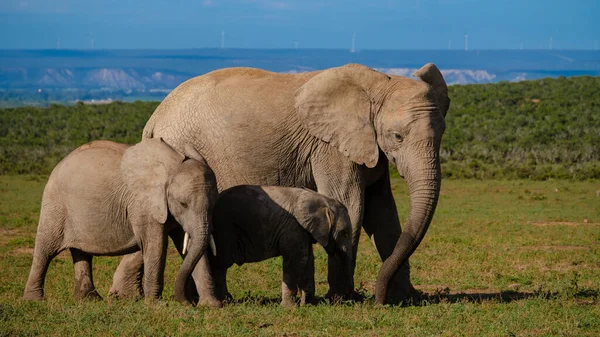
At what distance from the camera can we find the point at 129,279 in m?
10.9

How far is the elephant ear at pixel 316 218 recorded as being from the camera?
10.0m

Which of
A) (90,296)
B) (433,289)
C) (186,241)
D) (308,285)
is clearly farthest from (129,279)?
(433,289)

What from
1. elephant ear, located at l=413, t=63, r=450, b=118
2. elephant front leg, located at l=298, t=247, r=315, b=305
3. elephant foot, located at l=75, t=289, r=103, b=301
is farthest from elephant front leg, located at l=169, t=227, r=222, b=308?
elephant ear, located at l=413, t=63, r=450, b=118

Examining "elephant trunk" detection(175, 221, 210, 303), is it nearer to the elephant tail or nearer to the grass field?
the grass field

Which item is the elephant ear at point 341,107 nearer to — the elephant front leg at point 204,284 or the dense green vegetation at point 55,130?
the elephant front leg at point 204,284

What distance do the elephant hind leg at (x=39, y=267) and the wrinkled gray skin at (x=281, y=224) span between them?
1673 millimetres

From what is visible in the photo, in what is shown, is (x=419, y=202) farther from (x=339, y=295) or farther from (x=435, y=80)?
(x=435, y=80)

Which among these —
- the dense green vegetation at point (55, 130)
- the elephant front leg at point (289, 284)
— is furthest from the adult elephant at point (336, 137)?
the dense green vegetation at point (55, 130)

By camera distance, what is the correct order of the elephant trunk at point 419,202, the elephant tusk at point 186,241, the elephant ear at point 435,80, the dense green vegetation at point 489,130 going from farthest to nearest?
the dense green vegetation at point 489,130, the elephant ear at point 435,80, the elephant trunk at point 419,202, the elephant tusk at point 186,241

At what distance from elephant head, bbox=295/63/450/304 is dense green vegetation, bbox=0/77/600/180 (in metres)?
19.0

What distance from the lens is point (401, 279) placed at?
36.5 feet

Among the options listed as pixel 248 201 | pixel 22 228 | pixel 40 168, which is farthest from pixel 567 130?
pixel 248 201

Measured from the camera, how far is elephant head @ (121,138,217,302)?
369 inches

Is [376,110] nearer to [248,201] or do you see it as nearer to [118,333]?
[248,201]
